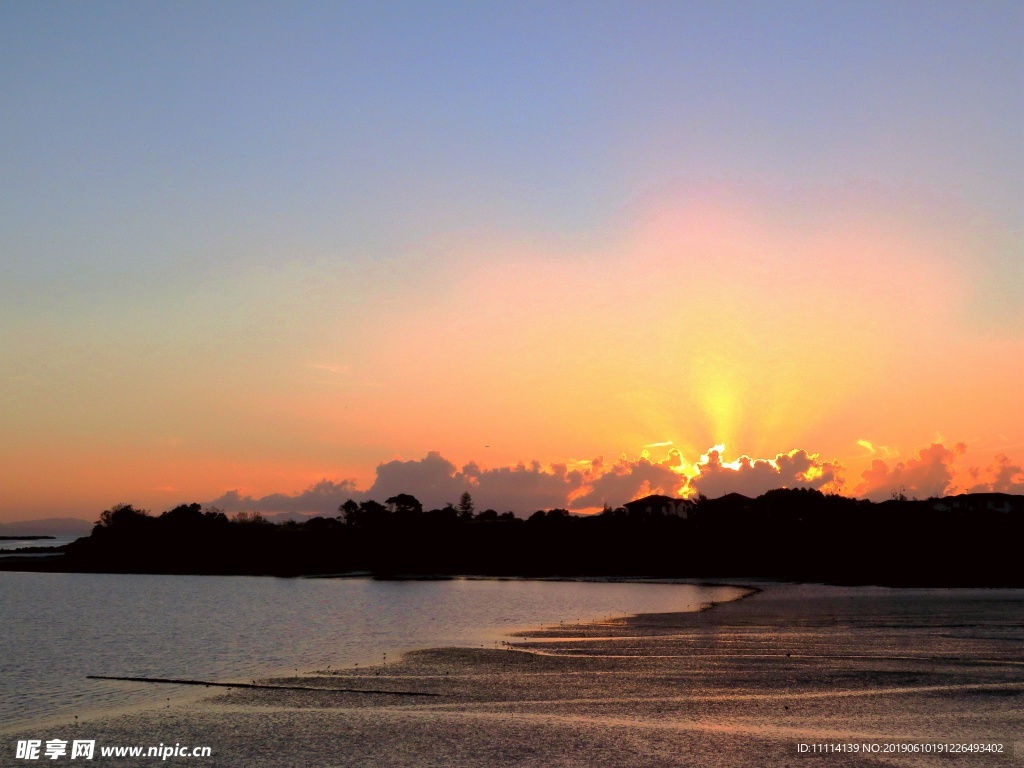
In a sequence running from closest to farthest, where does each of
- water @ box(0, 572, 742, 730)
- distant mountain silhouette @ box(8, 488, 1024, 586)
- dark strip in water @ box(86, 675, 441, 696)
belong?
dark strip in water @ box(86, 675, 441, 696) → water @ box(0, 572, 742, 730) → distant mountain silhouette @ box(8, 488, 1024, 586)

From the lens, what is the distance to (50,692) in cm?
3547

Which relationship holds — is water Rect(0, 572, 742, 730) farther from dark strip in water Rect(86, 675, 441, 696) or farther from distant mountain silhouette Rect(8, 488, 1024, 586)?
distant mountain silhouette Rect(8, 488, 1024, 586)

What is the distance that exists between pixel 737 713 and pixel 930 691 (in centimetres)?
752

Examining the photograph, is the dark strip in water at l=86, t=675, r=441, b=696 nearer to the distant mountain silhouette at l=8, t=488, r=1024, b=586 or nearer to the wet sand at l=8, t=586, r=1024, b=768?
the wet sand at l=8, t=586, r=1024, b=768

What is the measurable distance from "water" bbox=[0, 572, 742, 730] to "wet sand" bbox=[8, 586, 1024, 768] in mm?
5035

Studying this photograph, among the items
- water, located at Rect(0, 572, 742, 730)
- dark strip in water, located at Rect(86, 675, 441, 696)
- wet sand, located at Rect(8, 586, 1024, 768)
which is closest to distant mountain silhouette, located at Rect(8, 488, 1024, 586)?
water, located at Rect(0, 572, 742, 730)

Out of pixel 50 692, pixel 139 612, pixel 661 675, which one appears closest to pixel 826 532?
pixel 139 612

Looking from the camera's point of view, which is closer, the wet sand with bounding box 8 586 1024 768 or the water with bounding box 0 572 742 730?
the wet sand with bounding box 8 586 1024 768

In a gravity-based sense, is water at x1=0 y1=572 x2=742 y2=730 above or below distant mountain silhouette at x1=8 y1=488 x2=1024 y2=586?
below

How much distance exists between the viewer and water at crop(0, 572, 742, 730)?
38812 millimetres

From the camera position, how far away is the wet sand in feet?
76.0

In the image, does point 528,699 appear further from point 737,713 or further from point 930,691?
point 930,691

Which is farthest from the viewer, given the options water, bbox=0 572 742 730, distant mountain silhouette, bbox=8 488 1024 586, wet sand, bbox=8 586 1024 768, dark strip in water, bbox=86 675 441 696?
distant mountain silhouette, bbox=8 488 1024 586

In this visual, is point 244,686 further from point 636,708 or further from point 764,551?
point 764,551
